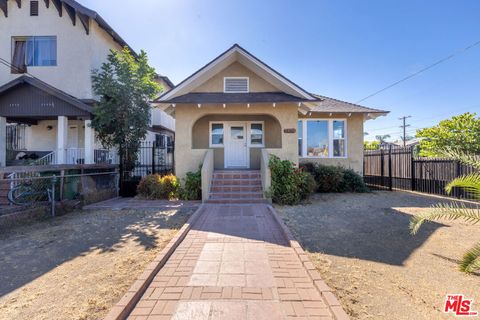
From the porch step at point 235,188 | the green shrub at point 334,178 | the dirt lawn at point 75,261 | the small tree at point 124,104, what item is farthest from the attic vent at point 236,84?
the dirt lawn at point 75,261

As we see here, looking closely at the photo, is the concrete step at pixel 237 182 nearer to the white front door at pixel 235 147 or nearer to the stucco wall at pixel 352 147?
the white front door at pixel 235 147

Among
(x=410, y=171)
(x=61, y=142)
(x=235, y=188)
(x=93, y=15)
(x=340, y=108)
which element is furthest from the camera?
(x=340, y=108)

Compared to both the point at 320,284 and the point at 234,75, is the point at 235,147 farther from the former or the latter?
the point at 320,284

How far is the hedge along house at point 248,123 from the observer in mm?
10664

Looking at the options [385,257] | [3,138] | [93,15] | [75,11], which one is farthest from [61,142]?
[385,257]

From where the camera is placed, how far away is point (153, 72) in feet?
39.9

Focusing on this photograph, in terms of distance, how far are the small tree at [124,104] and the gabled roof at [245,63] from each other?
1.46m

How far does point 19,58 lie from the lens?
13.9m

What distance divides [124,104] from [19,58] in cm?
833

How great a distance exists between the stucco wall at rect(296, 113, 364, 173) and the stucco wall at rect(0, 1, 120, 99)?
40.9 ft

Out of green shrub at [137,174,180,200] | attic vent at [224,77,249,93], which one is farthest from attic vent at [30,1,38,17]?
green shrub at [137,174,180,200]

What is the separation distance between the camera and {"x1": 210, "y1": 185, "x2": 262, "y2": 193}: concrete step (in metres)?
10.1

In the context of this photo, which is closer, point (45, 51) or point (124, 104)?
point (124, 104)

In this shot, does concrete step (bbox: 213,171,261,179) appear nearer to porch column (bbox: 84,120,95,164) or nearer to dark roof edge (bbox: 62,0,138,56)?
porch column (bbox: 84,120,95,164)
